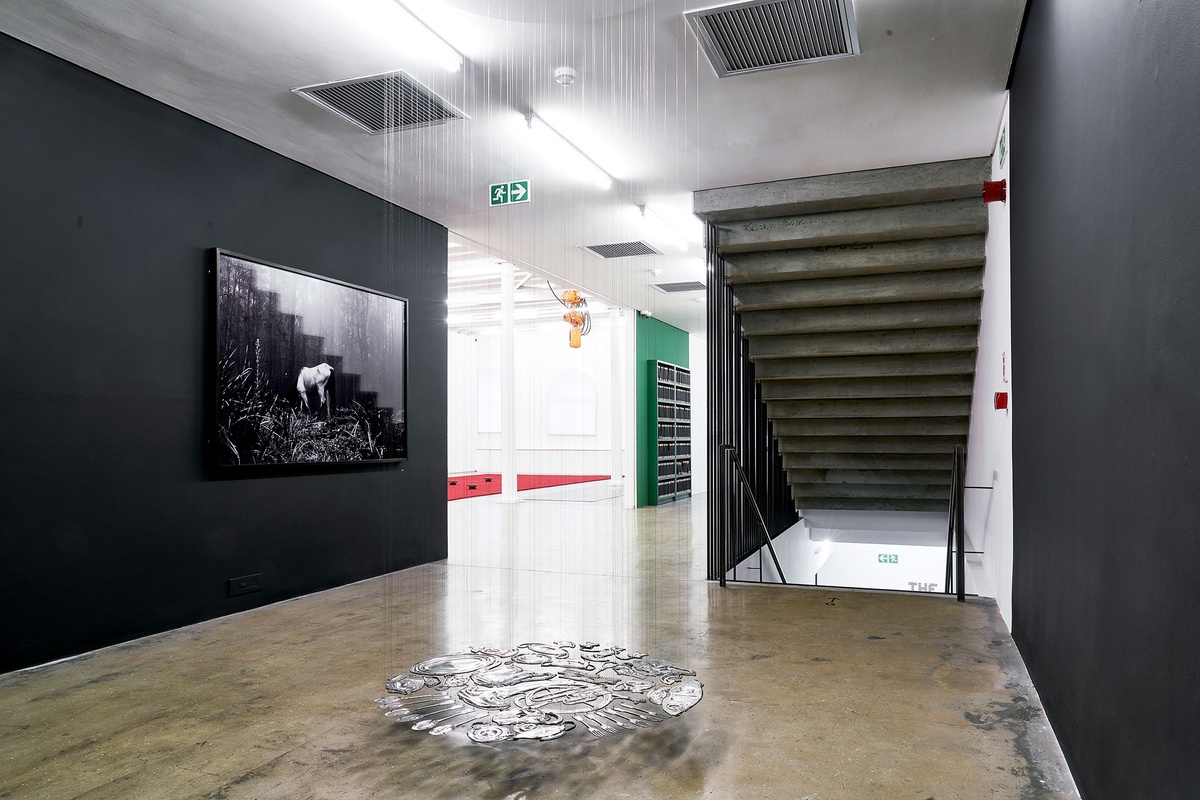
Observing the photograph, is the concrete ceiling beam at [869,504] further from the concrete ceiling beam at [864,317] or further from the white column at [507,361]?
the white column at [507,361]

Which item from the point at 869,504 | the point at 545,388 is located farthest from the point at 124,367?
the point at 545,388

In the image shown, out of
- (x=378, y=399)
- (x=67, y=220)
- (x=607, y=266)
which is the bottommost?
(x=378, y=399)

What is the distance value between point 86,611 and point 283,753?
1969mm

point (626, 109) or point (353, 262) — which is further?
point (353, 262)

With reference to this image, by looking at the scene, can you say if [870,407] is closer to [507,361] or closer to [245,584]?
[507,361]

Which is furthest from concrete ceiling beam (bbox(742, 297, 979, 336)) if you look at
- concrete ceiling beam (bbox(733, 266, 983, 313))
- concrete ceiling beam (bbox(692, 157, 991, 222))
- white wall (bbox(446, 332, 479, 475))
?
white wall (bbox(446, 332, 479, 475))

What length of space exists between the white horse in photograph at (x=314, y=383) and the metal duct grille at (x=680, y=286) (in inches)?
204

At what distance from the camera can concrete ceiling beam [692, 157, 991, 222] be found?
17.6ft

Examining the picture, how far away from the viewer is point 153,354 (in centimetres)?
436

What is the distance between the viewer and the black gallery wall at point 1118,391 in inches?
59.3

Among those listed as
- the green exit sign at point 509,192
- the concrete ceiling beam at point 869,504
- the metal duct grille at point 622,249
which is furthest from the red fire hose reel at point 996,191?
the concrete ceiling beam at point 869,504

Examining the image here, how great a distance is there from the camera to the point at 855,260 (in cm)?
604

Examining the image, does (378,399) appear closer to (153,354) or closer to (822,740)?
(153,354)

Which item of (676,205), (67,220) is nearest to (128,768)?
(67,220)
